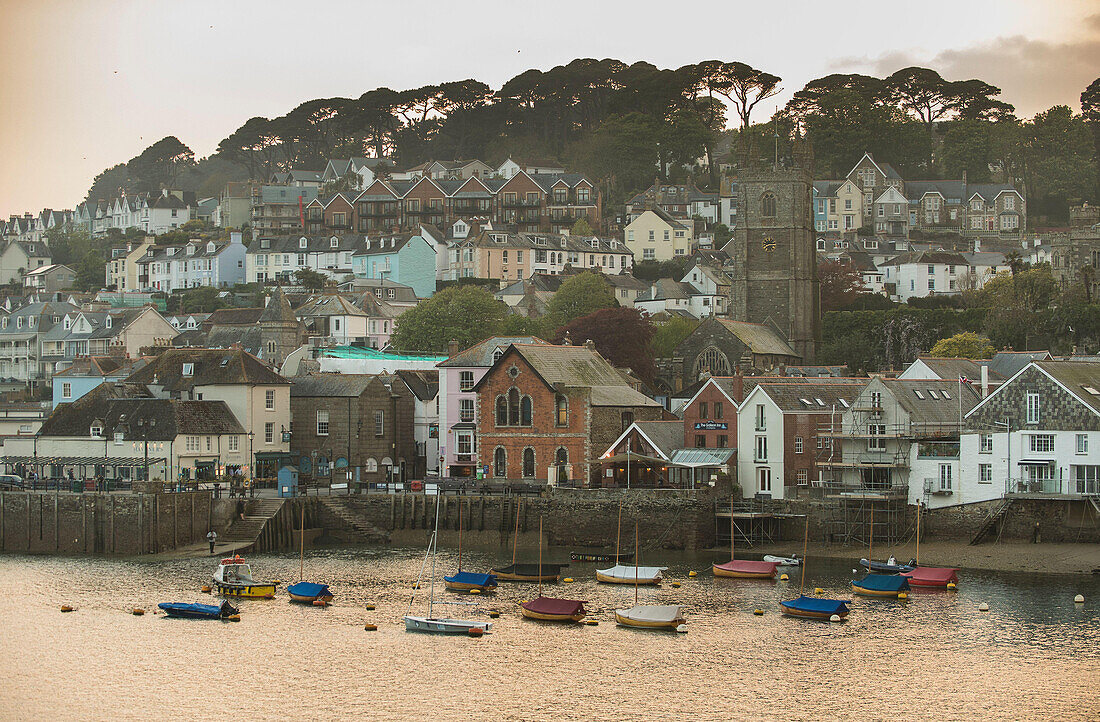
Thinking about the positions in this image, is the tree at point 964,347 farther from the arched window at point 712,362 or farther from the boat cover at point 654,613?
the boat cover at point 654,613

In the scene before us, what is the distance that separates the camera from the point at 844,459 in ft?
221

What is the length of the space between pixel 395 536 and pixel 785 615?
24.3 meters

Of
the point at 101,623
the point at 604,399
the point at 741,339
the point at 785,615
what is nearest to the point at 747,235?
the point at 741,339

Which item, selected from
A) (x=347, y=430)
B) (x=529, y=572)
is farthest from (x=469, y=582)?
(x=347, y=430)

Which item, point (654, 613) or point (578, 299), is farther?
point (578, 299)

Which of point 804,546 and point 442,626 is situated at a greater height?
point 804,546

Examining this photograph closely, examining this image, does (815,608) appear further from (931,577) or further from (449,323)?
(449,323)

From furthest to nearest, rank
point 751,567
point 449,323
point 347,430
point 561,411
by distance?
point 449,323, point 347,430, point 561,411, point 751,567

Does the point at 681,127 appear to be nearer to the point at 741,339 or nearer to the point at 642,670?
the point at 741,339

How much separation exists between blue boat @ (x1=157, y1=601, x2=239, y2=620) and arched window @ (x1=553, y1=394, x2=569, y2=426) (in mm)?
25653

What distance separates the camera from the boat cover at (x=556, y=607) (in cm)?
4972

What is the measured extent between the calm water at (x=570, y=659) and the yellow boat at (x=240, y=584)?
775 mm

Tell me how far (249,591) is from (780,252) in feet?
190

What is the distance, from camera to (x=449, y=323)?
10762 centimetres
